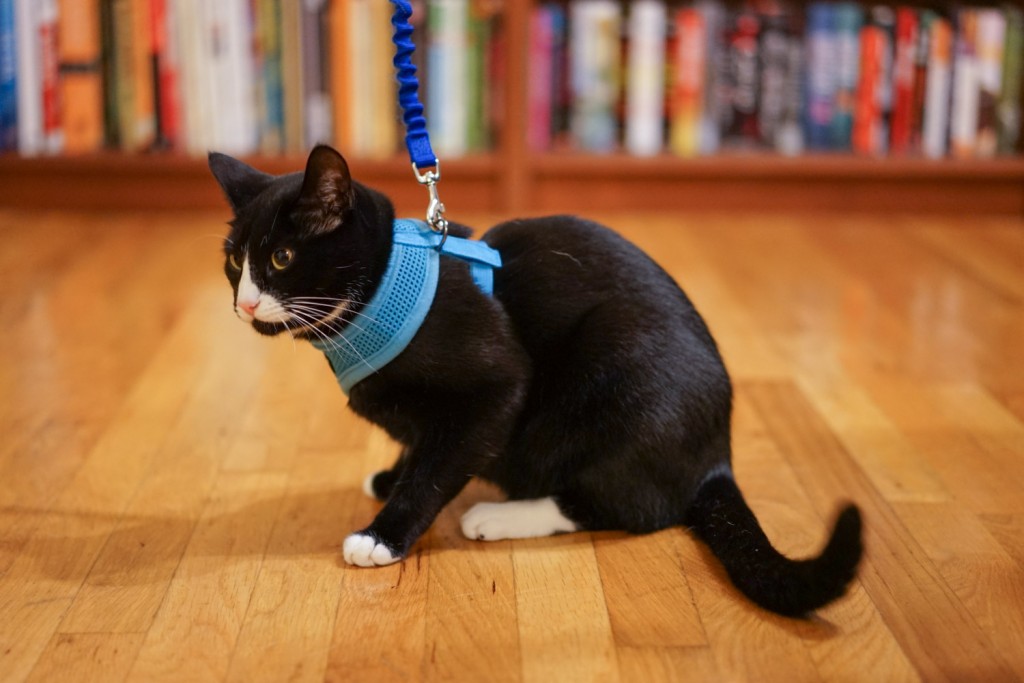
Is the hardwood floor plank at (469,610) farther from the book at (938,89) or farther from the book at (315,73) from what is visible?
the book at (938,89)

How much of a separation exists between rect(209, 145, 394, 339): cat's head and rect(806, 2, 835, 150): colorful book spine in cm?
194

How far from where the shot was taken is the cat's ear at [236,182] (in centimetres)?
126

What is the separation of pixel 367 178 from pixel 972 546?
1.89 m

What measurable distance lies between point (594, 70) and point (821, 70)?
571 millimetres

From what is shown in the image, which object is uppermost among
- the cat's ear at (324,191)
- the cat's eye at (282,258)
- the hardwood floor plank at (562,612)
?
the cat's ear at (324,191)

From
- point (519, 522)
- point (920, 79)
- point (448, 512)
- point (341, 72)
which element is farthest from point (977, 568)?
point (341, 72)

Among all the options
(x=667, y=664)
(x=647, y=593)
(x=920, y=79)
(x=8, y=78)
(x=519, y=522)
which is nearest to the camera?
(x=667, y=664)

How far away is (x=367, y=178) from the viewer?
2871 millimetres

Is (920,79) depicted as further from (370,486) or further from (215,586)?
(215,586)

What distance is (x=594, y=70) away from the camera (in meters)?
2.88

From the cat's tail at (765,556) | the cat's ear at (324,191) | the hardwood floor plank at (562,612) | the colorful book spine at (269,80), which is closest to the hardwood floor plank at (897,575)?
the cat's tail at (765,556)

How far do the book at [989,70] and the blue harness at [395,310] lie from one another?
2.07m

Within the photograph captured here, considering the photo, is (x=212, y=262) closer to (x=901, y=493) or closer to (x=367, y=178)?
(x=367, y=178)

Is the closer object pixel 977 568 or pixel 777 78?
pixel 977 568
